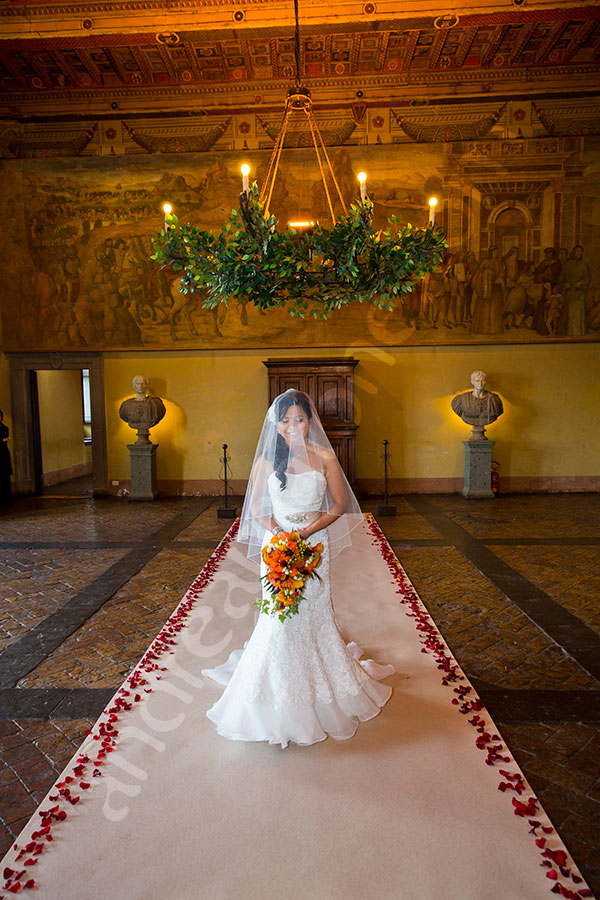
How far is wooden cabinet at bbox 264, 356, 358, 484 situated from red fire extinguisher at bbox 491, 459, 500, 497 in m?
2.92

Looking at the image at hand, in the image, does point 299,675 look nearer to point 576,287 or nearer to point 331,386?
point 331,386

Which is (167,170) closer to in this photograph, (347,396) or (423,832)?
(347,396)

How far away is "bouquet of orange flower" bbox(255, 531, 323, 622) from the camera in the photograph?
332cm

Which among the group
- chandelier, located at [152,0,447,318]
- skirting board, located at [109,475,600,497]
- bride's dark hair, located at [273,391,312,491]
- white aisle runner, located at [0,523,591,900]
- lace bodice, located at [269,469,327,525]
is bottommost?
skirting board, located at [109,475,600,497]

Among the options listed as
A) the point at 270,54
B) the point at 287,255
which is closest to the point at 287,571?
the point at 287,255

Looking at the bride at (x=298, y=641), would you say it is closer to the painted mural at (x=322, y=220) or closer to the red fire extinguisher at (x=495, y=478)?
the painted mural at (x=322, y=220)

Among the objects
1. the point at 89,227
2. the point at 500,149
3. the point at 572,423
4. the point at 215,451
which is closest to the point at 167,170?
the point at 89,227

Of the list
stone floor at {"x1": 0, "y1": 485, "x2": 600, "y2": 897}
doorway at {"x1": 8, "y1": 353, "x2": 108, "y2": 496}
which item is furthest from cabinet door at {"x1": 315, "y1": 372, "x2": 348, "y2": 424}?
doorway at {"x1": 8, "y1": 353, "x2": 108, "y2": 496}

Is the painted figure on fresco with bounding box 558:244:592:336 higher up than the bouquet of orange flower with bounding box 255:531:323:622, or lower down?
higher up

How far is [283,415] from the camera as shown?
3.50 meters

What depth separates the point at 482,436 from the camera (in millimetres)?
11555

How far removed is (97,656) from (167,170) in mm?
10318

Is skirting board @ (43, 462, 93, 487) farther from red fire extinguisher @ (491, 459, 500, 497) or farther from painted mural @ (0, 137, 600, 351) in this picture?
red fire extinguisher @ (491, 459, 500, 497)

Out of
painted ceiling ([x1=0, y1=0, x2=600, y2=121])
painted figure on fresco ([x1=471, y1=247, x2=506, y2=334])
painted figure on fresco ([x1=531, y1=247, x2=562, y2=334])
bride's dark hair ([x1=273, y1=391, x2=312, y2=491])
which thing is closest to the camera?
bride's dark hair ([x1=273, y1=391, x2=312, y2=491])
